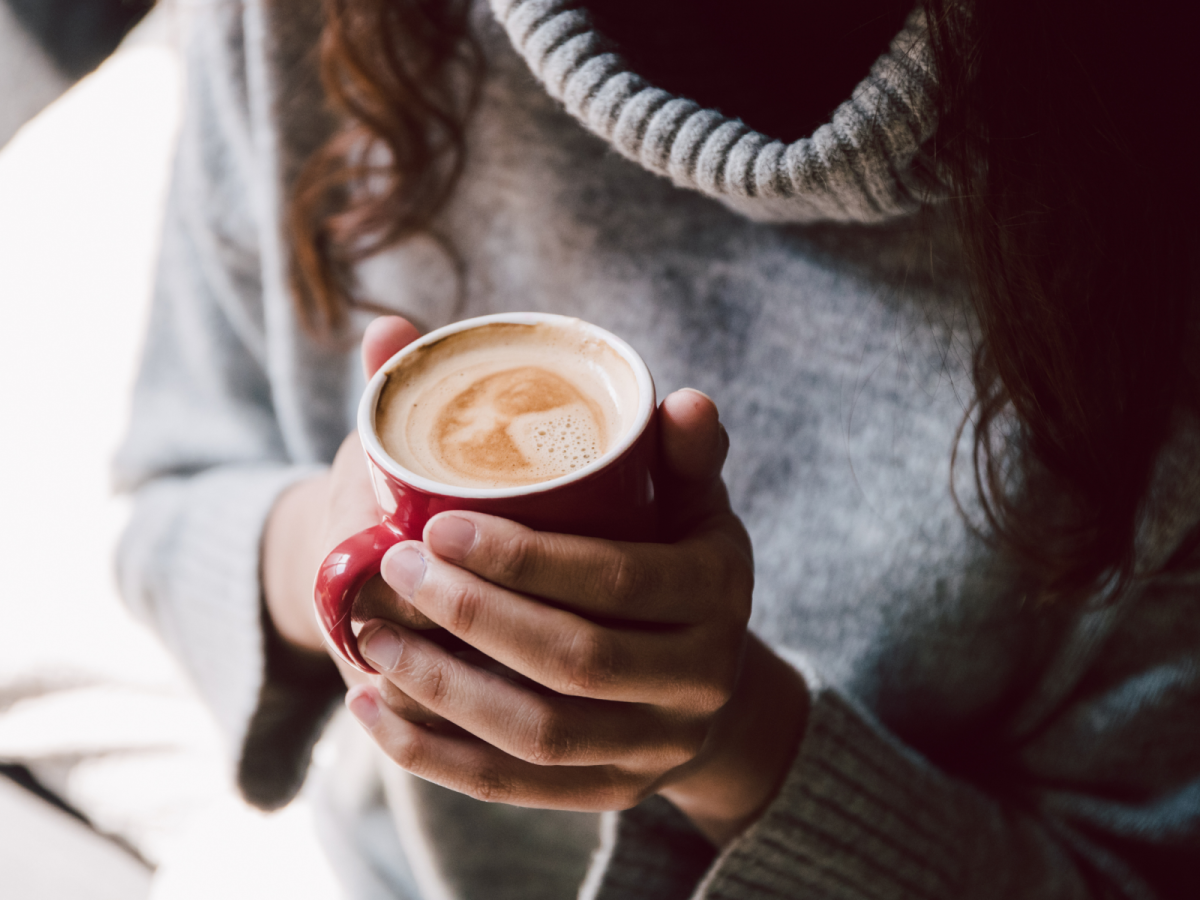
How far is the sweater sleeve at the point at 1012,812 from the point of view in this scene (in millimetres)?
628

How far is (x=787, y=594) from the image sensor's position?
2.43ft

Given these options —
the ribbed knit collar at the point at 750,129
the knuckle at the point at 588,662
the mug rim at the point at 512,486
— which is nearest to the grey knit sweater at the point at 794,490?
the ribbed knit collar at the point at 750,129

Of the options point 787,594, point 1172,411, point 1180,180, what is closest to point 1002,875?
point 787,594

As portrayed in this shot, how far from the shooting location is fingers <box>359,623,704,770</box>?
42 cm

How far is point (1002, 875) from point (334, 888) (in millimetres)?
715

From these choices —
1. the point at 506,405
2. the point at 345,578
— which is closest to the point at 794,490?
the point at 506,405

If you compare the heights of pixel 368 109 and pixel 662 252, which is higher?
pixel 368 109

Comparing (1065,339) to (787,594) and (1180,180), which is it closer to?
(1180,180)

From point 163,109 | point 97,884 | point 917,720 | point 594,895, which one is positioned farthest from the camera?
point 163,109

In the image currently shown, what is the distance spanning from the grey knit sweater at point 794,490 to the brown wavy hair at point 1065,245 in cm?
5

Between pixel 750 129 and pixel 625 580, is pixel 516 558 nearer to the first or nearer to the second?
pixel 625 580

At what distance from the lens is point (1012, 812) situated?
75 centimetres

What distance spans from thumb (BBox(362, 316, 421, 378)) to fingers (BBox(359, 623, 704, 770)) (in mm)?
188

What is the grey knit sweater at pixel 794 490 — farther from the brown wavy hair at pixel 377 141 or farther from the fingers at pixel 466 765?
the fingers at pixel 466 765
